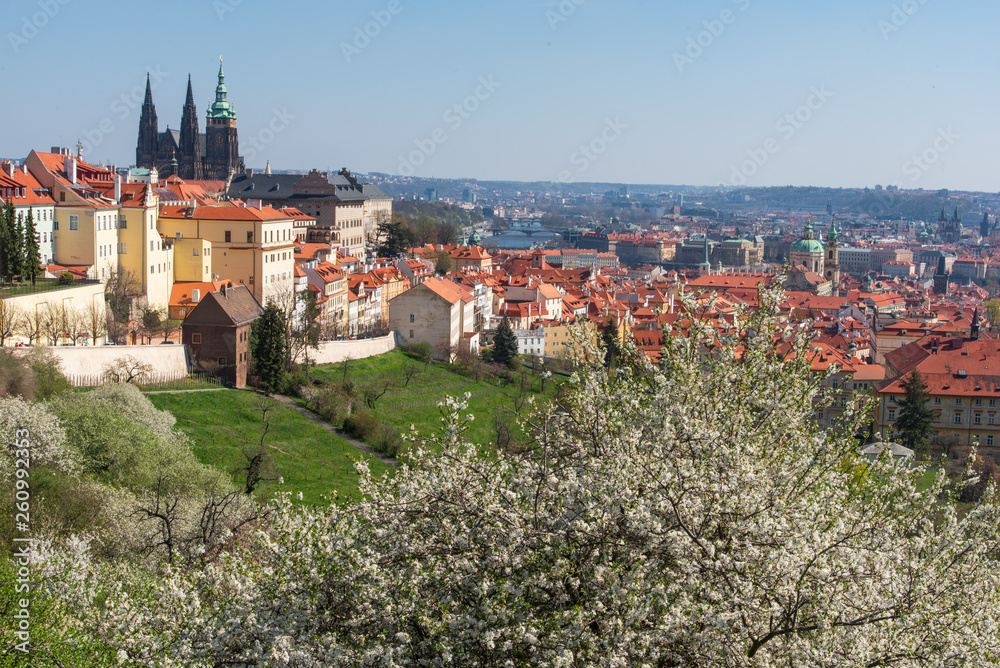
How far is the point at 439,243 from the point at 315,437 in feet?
179

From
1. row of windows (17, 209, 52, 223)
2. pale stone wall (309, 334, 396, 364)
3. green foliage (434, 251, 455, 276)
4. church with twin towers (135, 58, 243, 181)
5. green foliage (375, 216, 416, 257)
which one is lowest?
pale stone wall (309, 334, 396, 364)

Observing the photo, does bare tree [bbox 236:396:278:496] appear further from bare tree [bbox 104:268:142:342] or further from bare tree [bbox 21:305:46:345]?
bare tree [bbox 21:305:46:345]

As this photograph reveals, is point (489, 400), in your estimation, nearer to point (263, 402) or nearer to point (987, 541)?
point (263, 402)

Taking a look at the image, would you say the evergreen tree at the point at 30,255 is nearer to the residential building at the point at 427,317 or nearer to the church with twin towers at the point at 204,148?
the residential building at the point at 427,317

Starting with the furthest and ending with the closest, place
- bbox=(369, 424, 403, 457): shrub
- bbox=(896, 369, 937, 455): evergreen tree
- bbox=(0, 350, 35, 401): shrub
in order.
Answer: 1. bbox=(896, 369, 937, 455): evergreen tree
2. bbox=(369, 424, 403, 457): shrub
3. bbox=(0, 350, 35, 401): shrub

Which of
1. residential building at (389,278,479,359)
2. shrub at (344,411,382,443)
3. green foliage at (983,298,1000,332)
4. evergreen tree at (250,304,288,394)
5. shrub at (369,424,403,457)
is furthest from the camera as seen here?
green foliage at (983,298,1000,332)

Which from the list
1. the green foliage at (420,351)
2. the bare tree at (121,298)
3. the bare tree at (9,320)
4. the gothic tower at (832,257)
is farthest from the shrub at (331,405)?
the gothic tower at (832,257)

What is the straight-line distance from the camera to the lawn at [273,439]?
2656cm

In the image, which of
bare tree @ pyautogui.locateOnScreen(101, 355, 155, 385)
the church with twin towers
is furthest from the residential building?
the church with twin towers

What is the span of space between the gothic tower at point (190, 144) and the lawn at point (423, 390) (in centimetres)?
5443

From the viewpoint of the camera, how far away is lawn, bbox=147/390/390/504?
26562 mm

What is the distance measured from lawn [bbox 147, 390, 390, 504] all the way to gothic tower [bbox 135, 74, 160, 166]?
70.4 meters

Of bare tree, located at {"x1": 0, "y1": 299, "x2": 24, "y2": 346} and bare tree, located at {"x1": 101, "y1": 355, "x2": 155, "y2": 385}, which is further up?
bare tree, located at {"x1": 0, "y1": 299, "x2": 24, "y2": 346}

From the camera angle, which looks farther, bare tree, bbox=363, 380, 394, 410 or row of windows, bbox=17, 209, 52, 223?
bare tree, bbox=363, 380, 394, 410
